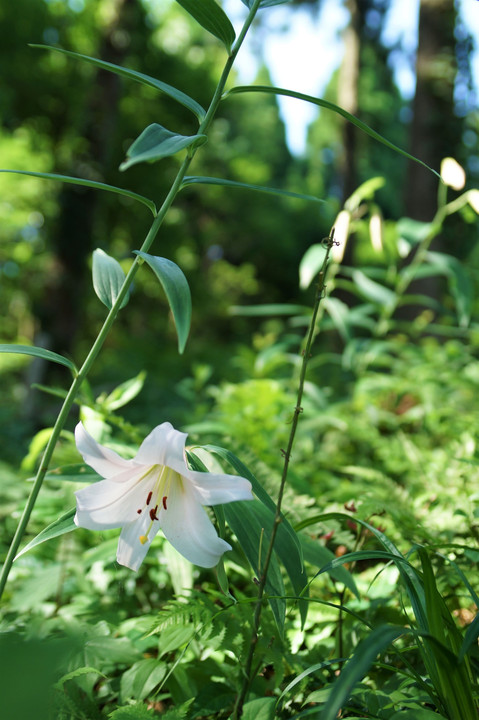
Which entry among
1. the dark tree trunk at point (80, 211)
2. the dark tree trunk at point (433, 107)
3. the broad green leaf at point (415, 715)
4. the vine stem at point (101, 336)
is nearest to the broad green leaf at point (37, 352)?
the vine stem at point (101, 336)

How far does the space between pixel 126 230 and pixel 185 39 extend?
4.91 metres

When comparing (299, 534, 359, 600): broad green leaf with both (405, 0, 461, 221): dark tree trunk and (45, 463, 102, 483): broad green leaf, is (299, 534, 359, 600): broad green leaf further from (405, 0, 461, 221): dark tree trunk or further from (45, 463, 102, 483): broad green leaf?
(405, 0, 461, 221): dark tree trunk

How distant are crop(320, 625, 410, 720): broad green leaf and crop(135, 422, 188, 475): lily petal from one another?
214mm

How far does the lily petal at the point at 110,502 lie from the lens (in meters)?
0.58

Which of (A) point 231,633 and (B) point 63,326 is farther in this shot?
(B) point 63,326

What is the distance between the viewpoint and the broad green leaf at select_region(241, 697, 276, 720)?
57 cm

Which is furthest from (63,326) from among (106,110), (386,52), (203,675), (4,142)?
A: (386,52)

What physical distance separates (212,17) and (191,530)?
537 mm

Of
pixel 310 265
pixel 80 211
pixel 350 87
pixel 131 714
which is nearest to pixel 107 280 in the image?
pixel 131 714

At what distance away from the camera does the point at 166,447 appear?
54 centimetres

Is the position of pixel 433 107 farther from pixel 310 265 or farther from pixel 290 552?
pixel 290 552

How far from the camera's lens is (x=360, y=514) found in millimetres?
783

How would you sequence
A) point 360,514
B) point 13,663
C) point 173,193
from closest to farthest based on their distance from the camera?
point 13,663
point 173,193
point 360,514

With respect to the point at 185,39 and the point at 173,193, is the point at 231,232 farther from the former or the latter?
the point at 173,193
